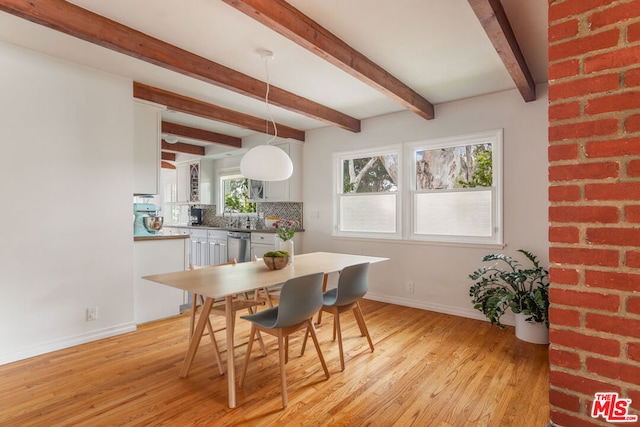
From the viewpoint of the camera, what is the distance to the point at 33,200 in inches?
106

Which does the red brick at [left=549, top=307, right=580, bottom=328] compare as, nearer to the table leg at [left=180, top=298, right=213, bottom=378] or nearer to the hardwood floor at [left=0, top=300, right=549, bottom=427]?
the hardwood floor at [left=0, top=300, right=549, bottom=427]

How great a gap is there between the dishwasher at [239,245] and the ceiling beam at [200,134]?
5.11 ft

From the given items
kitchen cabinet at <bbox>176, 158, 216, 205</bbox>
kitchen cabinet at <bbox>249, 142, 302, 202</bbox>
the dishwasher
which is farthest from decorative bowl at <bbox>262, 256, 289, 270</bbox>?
kitchen cabinet at <bbox>176, 158, 216, 205</bbox>

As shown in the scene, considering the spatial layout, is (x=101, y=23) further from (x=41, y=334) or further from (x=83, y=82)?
(x=41, y=334)

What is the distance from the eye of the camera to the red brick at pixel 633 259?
2.81ft

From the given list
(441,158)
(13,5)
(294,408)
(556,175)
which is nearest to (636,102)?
(556,175)

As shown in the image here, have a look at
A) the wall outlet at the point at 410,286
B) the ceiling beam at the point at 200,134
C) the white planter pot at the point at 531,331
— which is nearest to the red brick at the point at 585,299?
the white planter pot at the point at 531,331

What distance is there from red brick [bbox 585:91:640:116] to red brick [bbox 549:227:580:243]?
0.32m

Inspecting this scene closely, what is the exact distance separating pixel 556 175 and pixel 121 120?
3.50 m

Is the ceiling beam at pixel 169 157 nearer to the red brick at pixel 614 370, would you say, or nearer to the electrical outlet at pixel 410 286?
the electrical outlet at pixel 410 286

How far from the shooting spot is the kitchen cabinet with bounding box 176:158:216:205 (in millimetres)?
6902

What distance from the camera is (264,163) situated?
8.76ft

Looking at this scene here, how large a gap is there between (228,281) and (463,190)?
285 centimetres

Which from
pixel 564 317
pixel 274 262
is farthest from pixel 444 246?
pixel 564 317
